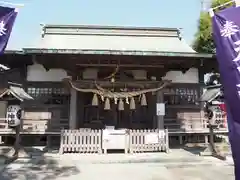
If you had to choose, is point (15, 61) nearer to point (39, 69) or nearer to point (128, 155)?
point (39, 69)

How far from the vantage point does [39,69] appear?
45.5 ft

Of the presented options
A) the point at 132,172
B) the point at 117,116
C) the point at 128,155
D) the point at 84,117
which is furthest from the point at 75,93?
the point at 132,172

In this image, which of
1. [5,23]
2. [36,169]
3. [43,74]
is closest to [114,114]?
[43,74]

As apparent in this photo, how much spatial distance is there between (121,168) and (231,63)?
236 inches

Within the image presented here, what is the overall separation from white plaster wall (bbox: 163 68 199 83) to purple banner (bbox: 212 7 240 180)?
9.35 m

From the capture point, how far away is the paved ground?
26.1ft

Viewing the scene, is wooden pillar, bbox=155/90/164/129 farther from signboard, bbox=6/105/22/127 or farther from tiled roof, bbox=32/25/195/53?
signboard, bbox=6/105/22/127

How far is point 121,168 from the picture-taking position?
9.10 meters

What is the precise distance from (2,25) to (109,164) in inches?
251

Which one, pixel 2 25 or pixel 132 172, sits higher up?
pixel 2 25

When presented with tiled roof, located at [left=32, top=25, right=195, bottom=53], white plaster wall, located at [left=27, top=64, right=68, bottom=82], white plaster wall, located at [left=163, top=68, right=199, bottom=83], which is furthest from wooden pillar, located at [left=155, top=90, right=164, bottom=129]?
white plaster wall, located at [left=27, top=64, right=68, bottom=82]

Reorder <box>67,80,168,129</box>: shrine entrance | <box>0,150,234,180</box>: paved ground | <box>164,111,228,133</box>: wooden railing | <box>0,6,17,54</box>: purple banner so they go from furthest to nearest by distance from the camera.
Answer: <box>164,111,228,133</box>: wooden railing → <box>67,80,168,129</box>: shrine entrance → <box>0,150,234,180</box>: paved ground → <box>0,6,17,54</box>: purple banner

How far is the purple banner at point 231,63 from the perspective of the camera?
4.26 meters

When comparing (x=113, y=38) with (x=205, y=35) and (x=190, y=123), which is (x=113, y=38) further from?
(x=205, y=35)
